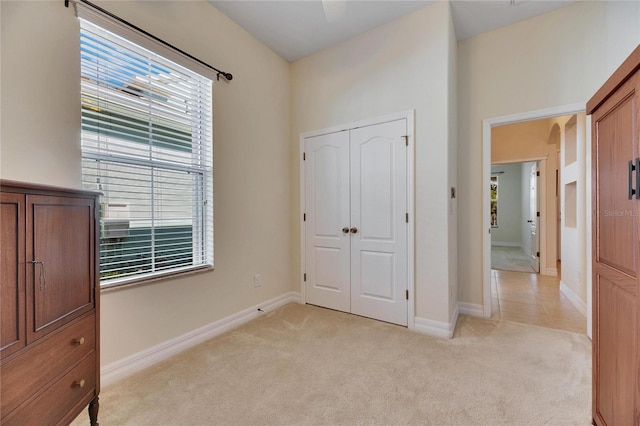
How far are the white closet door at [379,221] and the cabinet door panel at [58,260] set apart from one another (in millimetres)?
2248

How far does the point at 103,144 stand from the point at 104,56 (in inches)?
23.0

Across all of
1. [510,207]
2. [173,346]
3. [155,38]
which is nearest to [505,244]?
[510,207]

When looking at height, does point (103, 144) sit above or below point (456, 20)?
below

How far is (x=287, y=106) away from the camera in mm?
3426

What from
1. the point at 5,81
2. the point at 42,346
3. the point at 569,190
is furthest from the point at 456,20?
the point at 42,346

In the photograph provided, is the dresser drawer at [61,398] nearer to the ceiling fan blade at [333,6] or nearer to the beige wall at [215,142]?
the beige wall at [215,142]

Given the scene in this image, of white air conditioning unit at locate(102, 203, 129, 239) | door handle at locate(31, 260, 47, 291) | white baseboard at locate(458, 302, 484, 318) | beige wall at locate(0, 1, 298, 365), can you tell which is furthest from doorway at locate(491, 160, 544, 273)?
door handle at locate(31, 260, 47, 291)

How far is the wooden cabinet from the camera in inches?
39.8

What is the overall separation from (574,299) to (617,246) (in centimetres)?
291

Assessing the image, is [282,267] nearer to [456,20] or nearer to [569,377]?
[569,377]

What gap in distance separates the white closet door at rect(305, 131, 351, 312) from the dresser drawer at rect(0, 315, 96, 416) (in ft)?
7.26

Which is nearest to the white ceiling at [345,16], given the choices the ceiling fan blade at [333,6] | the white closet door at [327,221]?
the ceiling fan blade at [333,6]

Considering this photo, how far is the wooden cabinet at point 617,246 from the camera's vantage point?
101cm

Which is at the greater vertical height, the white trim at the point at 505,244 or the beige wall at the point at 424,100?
the beige wall at the point at 424,100
